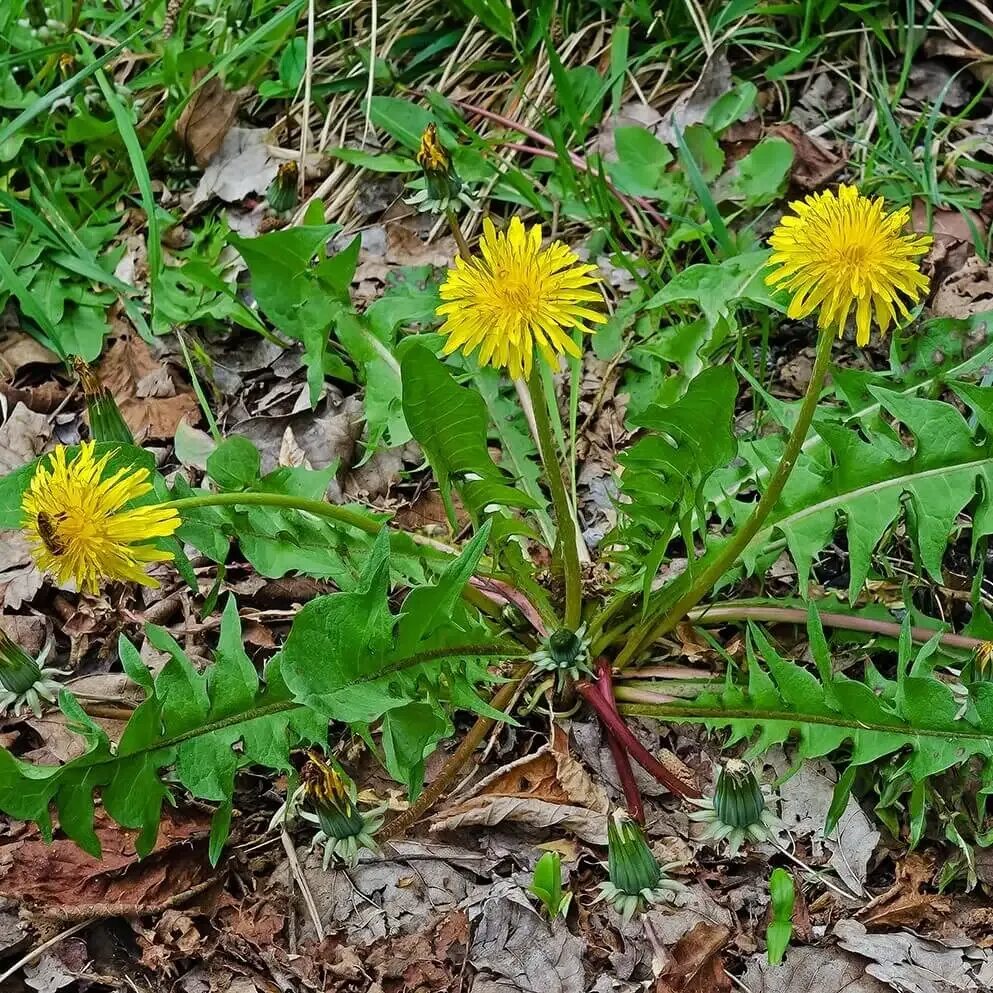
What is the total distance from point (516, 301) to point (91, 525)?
79 cm

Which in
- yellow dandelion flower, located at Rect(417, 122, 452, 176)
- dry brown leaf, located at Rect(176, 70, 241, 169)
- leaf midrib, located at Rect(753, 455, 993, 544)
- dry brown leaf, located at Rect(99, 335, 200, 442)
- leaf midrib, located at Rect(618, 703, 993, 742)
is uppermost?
dry brown leaf, located at Rect(176, 70, 241, 169)

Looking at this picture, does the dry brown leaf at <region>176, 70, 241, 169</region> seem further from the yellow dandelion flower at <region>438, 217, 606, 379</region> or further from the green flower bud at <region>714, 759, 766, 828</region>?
the green flower bud at <region>714, 759, 766, 828</region>

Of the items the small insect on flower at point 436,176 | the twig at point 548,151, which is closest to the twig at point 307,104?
the twig at point 548,151

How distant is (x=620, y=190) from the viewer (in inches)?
119

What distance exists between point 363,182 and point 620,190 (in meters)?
0.86

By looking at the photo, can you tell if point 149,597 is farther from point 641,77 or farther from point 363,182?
point 641,77

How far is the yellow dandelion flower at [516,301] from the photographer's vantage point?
1.75 m

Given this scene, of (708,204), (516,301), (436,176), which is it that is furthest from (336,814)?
(708,204)

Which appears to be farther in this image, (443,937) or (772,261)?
(443,937)

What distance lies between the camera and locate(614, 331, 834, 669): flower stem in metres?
1.71

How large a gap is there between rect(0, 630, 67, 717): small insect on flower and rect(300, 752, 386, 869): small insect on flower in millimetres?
550

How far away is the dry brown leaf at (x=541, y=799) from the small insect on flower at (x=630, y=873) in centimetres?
19

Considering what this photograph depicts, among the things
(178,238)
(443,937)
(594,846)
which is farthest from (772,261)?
(178,238)

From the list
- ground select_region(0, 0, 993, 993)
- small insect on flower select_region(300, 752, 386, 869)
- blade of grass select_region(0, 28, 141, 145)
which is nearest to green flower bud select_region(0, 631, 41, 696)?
ground select_region(0, 0, 993, 993)
